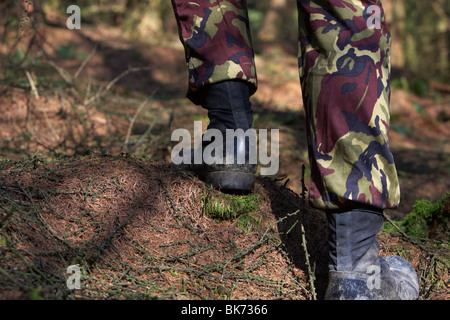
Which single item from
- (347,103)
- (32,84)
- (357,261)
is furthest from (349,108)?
(32,84)

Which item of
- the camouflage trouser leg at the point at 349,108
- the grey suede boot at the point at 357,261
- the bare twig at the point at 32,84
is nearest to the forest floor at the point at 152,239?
the grey suede boot at the point at 357,261

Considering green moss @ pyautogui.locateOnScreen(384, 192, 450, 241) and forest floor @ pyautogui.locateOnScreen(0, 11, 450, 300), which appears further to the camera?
green moss @ pyautogui.locateOnScreen(384, 192, 450, 241)

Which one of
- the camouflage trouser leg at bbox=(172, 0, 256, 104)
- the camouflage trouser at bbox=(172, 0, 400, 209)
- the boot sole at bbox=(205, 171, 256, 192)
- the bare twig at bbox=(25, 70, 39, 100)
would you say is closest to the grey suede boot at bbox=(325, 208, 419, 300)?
the camouflage trouser at bbox=(172, 0, 400, 209)

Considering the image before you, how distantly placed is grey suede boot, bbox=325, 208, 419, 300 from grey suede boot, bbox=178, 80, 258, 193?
1.85ft

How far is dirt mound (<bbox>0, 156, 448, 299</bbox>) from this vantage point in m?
1.63

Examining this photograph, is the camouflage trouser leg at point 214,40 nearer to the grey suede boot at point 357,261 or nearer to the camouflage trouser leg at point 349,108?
the camouflage trouser leg at point 349,108

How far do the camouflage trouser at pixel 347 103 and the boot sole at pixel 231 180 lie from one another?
19.8 inches

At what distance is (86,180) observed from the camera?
2.06 metres

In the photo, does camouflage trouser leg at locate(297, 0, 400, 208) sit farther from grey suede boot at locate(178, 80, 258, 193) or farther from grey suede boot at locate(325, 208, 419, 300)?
grey suede boot at locate(178, 80, 258, 193)

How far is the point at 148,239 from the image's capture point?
1896mm

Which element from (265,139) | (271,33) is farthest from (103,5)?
(265,139)

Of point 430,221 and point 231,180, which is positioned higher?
point 231,180

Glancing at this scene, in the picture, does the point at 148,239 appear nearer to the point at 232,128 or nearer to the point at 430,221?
the point at 232,128

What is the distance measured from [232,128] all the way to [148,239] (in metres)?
0.59
